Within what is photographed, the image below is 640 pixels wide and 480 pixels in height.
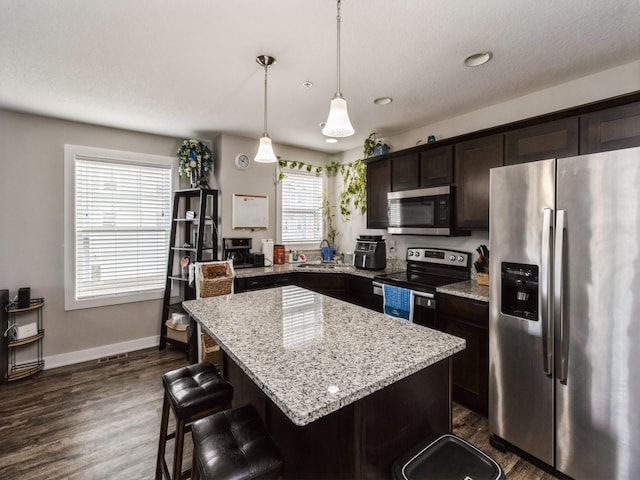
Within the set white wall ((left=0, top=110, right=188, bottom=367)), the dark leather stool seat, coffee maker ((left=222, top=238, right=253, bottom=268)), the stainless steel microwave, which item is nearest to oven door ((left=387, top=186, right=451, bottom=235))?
the stainless steel microwave

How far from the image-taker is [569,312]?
5.50ft

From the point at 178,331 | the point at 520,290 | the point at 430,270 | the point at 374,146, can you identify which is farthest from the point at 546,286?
the point at 178,331

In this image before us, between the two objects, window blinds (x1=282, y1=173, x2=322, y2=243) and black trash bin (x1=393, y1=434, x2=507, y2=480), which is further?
window blinds (x1=282, y1=173, x2=322, y2=243)

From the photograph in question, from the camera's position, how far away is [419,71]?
7.35ft

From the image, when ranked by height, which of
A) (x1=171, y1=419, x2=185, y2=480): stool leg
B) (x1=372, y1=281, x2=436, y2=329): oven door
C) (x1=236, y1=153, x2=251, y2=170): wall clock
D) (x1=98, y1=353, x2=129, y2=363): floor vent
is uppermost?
(x1=236, y1=153, x2=251, y2=170): wall clock

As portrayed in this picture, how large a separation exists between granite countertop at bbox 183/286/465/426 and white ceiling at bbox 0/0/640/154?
161cm

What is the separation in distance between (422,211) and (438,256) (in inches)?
20.6

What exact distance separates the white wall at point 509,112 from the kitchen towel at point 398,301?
806 millimetres

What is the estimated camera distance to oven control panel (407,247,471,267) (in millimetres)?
3006

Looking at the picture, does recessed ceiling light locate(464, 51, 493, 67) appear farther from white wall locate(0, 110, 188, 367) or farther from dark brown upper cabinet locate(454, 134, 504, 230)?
white wall locate(0, 110, 188, 367)

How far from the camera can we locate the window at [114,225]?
327 cm

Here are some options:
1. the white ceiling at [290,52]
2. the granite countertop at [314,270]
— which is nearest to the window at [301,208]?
the granite countertop at [314,270]

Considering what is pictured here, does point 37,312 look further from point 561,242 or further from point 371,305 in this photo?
point 561,242

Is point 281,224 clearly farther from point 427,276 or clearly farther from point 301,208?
point 427,276
